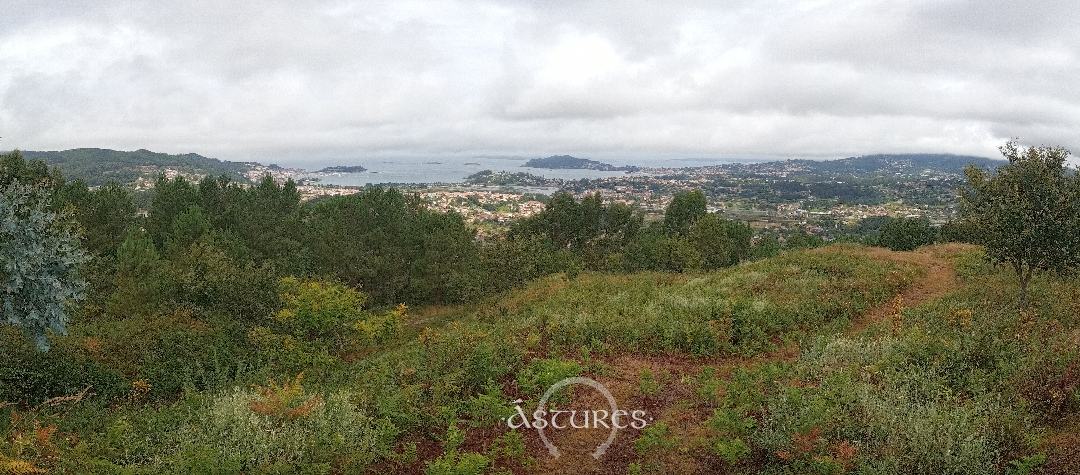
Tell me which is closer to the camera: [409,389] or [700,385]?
[409,389]

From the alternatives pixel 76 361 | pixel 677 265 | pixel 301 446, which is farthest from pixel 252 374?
pixel 677 265

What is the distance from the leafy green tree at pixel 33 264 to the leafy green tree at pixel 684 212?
46.9 metres

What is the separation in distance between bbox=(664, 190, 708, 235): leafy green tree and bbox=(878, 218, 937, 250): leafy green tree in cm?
1617

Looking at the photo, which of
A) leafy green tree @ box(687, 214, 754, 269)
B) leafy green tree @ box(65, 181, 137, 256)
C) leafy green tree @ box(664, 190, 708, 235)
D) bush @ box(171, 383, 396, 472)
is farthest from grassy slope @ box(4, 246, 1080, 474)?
leafy green tree @ box(664, 190, 708, 235)

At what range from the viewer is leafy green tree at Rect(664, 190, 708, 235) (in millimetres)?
53719

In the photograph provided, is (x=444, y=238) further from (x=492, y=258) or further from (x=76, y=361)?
(x=76, y=361)

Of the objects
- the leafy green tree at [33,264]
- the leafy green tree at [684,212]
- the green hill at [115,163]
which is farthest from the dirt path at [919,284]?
the green hill at [115,163]

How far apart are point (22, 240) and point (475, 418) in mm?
10146

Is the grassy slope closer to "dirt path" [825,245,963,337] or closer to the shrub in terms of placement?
the shrub

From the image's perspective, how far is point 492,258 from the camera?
128 ft

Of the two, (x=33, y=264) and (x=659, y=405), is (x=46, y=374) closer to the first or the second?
(x=33, y=264)

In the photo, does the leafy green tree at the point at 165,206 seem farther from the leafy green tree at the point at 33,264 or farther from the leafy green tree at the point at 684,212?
the leafy green tree at the point at 684,212

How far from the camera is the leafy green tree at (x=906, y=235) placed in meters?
48.8

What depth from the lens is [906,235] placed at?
49.2m
